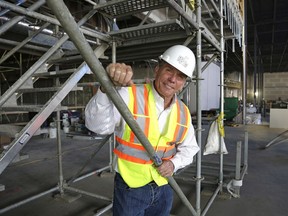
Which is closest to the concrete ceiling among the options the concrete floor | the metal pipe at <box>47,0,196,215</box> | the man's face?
the man's face

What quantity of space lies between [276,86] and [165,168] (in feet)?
106

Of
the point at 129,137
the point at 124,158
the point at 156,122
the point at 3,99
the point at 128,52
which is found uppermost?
the point at 128,52

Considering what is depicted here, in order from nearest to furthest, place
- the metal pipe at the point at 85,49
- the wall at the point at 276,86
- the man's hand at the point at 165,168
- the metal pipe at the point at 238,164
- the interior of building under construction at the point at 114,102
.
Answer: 1. the metal pipe at the point at 85,49
2. the man's hand at the point at 165,168
3. the interior of building under construction at the point at 114,102
4. the metal pipe at the point at 238,164
5. the wall at the point at 276,86

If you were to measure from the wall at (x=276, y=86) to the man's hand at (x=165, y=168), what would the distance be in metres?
31.9

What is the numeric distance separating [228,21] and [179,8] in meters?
2.85

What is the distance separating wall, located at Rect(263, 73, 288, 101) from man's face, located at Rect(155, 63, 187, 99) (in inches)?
1251

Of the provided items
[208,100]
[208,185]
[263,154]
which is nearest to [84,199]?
[208,185]

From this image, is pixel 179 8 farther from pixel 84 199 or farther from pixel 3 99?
pixel 84 199

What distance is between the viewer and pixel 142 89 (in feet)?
5.86

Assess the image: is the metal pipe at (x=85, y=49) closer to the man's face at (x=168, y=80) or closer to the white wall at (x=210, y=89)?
the man's face at (x=168, y=80)

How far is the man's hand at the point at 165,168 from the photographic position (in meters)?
1.69

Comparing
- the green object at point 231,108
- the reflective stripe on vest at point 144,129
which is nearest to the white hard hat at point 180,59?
the reflective stripe on vest at point 144,129

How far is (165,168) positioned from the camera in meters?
1.70

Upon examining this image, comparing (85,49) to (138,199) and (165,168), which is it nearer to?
(165,168)
